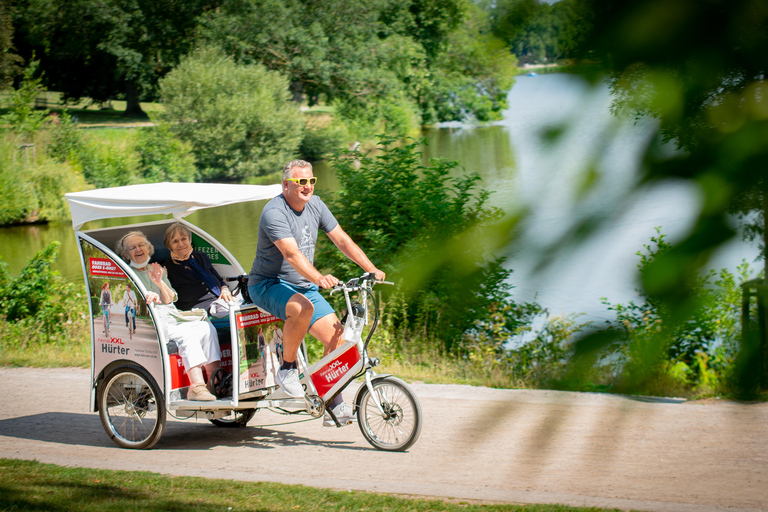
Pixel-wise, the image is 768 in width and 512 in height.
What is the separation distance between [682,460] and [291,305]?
2.76m

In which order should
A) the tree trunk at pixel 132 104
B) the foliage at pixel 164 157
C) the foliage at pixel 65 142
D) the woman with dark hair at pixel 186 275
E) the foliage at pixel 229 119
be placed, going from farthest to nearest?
the tree trunk at pixel 132 104 → the foliage at pixel 229 119 → the foliage at pixel 164 157 → the foliage at pixel 65 142 → the woman with dark hair at pixel 186 275

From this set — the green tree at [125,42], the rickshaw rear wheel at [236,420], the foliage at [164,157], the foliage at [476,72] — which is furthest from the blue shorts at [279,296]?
the green tree at [125,42]

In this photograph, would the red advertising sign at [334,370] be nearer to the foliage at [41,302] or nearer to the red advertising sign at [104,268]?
the red advertising sign at [104,268]

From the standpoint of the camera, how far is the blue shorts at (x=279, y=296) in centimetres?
454

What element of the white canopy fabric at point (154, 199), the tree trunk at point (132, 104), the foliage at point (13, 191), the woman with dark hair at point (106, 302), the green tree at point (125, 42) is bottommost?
the woman with dark hair at point (106, 302)

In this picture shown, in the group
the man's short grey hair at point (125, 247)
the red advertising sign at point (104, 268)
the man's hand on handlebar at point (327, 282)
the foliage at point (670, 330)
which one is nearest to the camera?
the foliage at point (670, 330)

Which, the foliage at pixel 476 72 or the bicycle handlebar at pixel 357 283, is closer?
the foliage at pixel 476 72

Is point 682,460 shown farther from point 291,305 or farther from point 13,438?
point 13,438

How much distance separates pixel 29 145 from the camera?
80.9 ft

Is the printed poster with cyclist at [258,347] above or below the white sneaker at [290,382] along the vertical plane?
above

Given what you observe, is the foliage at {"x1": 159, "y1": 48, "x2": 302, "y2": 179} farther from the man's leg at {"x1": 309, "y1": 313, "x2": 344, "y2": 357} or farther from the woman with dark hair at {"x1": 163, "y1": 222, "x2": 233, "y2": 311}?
the man's leg at {"x1": 309, "y1": 313, "x2": 344, "y2": 357}

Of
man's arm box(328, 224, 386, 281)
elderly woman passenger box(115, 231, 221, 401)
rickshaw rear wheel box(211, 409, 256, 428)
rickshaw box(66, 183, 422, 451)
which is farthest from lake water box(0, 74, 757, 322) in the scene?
rickshaw rear wheel box(211, 409, 256, 428)

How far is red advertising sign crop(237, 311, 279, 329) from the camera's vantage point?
4.72 metres

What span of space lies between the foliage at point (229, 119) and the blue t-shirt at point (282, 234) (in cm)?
2391
